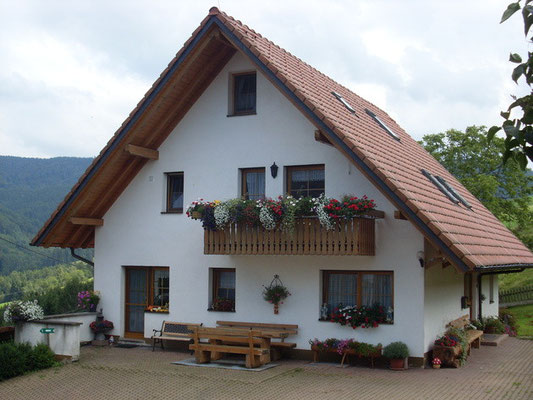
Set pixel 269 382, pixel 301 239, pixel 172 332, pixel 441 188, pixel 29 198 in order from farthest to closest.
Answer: pixel 29 198
pixel 441 188
pixel 172 332
pixel 301 239
pixel 269 382

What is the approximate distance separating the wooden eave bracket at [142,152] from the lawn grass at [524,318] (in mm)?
12780

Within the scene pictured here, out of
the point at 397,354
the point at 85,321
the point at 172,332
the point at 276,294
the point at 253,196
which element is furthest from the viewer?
the point at 85,321

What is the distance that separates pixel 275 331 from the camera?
14.3 meters

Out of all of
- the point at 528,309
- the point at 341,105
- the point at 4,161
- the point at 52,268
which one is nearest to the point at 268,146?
the point at 341,105

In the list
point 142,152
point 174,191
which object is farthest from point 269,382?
point 142,152

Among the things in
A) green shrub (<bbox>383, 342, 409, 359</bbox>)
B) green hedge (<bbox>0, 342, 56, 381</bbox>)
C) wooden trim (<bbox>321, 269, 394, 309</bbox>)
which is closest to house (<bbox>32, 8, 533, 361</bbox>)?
wooden trim (<bbox>321, 269, 394, 309</bbox>)

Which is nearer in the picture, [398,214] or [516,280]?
[398,214]

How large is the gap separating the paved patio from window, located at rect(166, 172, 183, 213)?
3881mm

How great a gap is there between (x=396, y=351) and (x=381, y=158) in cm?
397

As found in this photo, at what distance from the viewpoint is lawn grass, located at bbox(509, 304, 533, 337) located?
2216cm

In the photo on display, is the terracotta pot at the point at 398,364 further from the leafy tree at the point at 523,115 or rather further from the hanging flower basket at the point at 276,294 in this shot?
the leafy tree at the point at 523,115

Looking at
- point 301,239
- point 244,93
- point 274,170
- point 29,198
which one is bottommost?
point 301,239

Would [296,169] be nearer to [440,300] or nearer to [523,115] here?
[440,300]

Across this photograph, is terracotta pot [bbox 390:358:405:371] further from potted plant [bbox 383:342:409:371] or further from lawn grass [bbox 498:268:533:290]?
lawn grass [bbox 498:268:533:290]
